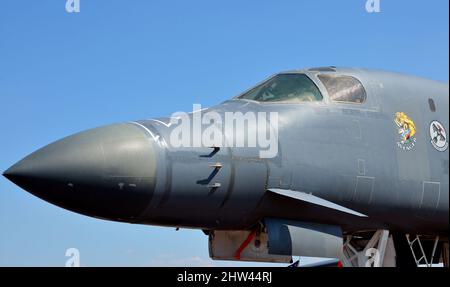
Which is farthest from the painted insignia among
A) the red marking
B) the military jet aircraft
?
the red marking

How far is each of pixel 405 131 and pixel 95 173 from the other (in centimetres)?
467

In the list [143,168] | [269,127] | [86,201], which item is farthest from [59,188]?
[269,127]

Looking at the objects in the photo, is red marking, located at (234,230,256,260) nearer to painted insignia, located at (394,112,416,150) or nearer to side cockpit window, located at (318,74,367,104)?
side cockpit window, located at (318,74,367,104)

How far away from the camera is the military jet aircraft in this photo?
721cm

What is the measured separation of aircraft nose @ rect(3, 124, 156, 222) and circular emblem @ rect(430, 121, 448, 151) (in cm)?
460

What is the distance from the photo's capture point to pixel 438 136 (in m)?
10.0

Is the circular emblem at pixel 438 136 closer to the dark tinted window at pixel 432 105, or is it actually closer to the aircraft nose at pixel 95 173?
the dark tinted window at pixel 432 105

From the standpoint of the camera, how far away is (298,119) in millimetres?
8703

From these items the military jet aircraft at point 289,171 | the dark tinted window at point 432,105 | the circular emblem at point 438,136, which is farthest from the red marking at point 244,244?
the dark tinted window at point 432,105

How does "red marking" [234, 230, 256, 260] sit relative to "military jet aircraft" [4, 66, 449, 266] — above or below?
below

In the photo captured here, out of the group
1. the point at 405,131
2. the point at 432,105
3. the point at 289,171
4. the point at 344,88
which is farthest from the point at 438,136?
the point at 289,171

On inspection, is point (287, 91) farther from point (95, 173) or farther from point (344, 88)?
point (95, 173)

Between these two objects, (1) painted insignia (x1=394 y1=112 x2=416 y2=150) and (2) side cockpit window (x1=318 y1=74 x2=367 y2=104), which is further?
(1) painted insignia (x1=394 y1=112 x2=416 y2=150)
